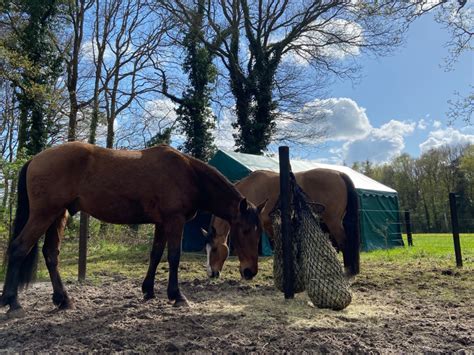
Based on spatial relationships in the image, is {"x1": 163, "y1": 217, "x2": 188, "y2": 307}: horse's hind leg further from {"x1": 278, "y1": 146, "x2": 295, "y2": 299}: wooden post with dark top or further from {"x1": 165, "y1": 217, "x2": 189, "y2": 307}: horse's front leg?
{"x1": 278, "y1": 146, "x2": 295, "y2": 299}: wooden post with dark top

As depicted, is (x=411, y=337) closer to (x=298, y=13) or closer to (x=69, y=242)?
(x=69, y=242)

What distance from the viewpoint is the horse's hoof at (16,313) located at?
150 inches

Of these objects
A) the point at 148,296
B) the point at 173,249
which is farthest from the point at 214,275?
the point at 173,249

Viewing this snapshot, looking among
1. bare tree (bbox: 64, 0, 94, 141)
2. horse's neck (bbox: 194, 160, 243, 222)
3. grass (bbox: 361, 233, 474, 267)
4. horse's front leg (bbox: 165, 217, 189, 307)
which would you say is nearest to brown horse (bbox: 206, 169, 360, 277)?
horse's neck (bbox: 194, 160, 243, 222)

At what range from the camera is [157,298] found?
472 cm

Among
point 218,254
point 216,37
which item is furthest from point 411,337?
point 216,37

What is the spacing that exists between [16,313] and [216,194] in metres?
2.47

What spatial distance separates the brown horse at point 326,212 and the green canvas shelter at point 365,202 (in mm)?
4359

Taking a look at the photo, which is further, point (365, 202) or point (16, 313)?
point (365, 202)

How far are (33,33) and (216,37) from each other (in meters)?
9.47

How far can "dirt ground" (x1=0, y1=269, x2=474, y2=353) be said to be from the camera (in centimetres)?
276

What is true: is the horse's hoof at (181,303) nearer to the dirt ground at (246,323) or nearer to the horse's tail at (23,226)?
the dirt ground at (246,323)

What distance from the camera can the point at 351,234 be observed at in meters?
5.98

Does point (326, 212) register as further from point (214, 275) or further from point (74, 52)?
point (74, 52)
